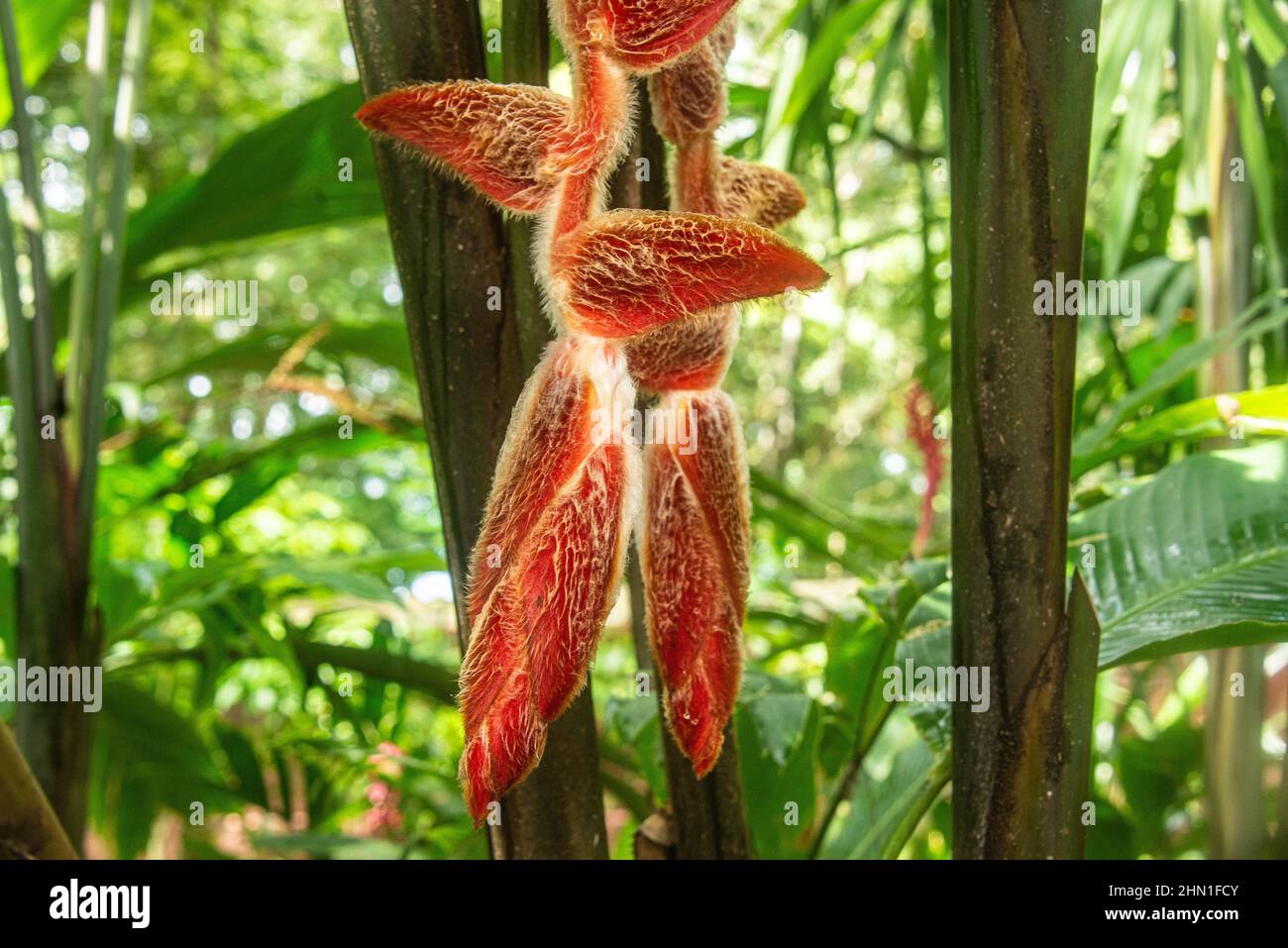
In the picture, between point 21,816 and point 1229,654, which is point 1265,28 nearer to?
point 1229,654

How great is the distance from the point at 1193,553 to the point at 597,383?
0.46 metres

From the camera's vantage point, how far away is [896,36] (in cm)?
111

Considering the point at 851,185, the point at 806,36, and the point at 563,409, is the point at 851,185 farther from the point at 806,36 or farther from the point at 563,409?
the point at 563,409

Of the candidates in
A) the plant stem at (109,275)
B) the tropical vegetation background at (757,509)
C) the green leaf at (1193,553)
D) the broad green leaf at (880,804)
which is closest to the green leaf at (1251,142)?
the tropical vegetation background at (757,509)

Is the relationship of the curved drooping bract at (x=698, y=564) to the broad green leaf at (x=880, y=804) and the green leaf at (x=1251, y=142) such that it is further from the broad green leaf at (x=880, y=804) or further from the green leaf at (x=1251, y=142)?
the green leaf at (x=1251, y=142)

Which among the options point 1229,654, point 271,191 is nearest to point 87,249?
point 271,191

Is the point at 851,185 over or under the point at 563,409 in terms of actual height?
over

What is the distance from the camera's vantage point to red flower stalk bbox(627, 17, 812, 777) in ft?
0.90

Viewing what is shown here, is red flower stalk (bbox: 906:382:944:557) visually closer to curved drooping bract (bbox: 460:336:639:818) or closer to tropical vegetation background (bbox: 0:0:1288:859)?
tropical vegetation background (bbox: 0:0:1288:859)

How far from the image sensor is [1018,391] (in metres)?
0.33

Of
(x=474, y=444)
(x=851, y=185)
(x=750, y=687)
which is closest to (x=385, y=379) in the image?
(x=851, y=185)

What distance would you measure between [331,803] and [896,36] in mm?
1107

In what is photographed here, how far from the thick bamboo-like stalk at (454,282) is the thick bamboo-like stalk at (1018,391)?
13 centimetres

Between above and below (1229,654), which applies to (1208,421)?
above
